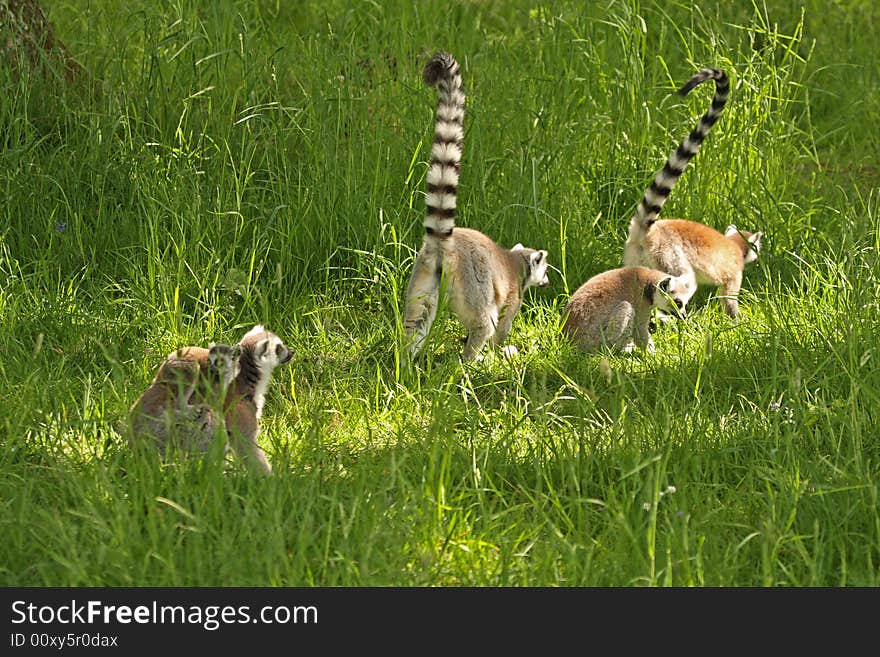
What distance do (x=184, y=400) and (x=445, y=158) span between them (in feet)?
5.84

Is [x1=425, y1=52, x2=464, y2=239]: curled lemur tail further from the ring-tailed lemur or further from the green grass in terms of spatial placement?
the ring-tailed lemur

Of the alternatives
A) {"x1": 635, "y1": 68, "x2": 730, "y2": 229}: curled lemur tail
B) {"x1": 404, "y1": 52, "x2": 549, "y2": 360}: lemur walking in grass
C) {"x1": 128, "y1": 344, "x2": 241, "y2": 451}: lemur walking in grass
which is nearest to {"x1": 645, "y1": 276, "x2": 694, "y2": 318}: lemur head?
{"x1": 635, "y1": 68, "x2": 730, "y2": 229}: curled lemur tail

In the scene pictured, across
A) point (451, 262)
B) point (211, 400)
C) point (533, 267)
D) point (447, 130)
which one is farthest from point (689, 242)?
point (211, 400)

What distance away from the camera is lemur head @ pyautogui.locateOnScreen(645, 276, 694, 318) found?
5.43 m

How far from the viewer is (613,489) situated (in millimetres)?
3650

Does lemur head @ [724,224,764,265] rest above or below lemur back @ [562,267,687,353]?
above

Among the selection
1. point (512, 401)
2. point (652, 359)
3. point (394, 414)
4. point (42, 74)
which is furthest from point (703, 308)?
point (42, 74)

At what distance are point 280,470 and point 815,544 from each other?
1.54 metres

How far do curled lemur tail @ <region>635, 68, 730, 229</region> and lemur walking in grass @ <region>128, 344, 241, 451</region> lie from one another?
2.58 m

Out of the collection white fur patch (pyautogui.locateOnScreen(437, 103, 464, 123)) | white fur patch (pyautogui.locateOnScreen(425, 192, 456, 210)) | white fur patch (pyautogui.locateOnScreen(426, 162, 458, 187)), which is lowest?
white fur patch (pyautogui.locateOnScreen(425, 192, 456, 210))

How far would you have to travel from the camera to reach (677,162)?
19.2 feet

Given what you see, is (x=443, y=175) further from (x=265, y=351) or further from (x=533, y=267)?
(x=265, y=351)

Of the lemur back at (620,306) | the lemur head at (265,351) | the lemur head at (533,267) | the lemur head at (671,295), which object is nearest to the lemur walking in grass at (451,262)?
the lemur head at (533,267)

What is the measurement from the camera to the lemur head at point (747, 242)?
5984mm
